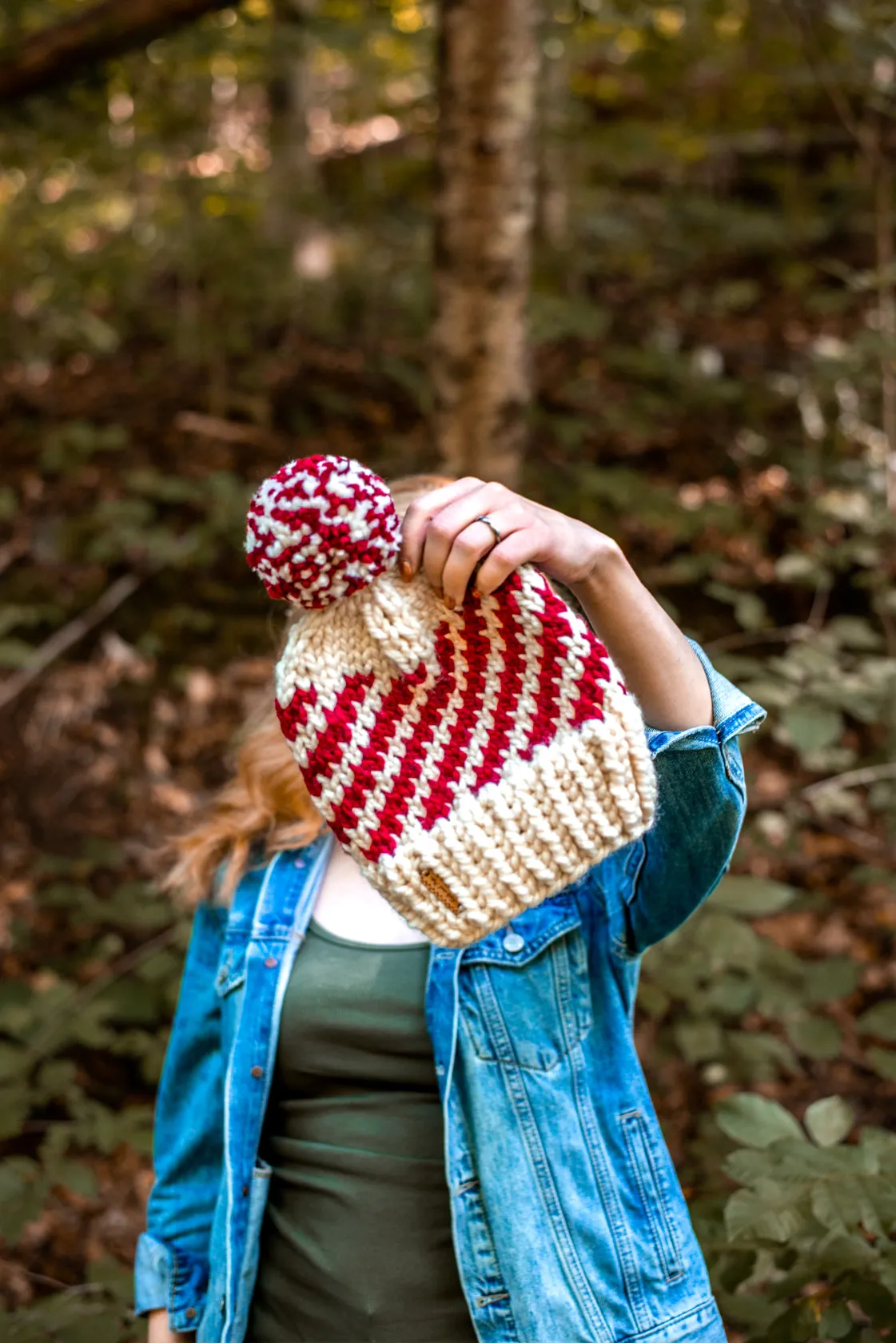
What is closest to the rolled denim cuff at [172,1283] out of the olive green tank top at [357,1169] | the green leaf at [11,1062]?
the olive green tank top at [357,1169]

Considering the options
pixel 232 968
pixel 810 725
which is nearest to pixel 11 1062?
pixel 232 968

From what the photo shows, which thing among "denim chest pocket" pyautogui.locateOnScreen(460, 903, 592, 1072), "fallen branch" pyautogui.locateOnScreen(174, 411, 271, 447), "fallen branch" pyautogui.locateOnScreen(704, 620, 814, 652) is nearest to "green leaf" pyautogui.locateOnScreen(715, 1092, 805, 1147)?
"denim chest pocket" pyautogui.locateOnScreen(460, 903, 592, 1072)

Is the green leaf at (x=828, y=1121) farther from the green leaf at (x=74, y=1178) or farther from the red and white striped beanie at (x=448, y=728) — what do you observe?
the green leaf at (x=74, y=1178)

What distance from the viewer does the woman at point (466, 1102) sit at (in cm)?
119

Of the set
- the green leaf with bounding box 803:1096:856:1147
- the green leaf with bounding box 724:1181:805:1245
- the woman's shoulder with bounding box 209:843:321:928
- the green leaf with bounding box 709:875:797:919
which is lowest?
the green leaf with bounding box 709:875:797:919

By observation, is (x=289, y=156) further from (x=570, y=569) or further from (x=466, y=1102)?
(x=466, y=1102)

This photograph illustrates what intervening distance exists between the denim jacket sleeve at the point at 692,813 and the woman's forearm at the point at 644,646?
0.06 feet

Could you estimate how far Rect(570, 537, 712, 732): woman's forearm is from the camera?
3.63ft

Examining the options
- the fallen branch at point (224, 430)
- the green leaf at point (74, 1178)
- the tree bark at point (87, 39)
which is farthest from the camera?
the fallen branch at point (224, 430)

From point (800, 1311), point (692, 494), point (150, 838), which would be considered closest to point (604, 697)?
point (800, 1311)

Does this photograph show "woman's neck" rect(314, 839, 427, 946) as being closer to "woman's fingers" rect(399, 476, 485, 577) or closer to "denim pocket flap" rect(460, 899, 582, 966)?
"denim pocket flap" rect(460, 899, 582, 966)

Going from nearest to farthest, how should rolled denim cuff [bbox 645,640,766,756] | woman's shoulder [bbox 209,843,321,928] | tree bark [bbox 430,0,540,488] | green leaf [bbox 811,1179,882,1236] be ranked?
rolled denim cuff [bbox 645,640,766,756] → green leaf [bbox 811,1179,882,1236] → woman's shoulder [bbox 209,843,321,928] → tree bark [bbox 430,0,540,488]

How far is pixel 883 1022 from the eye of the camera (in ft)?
7.36

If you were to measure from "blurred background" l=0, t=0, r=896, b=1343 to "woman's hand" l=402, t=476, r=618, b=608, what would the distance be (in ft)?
3.42
